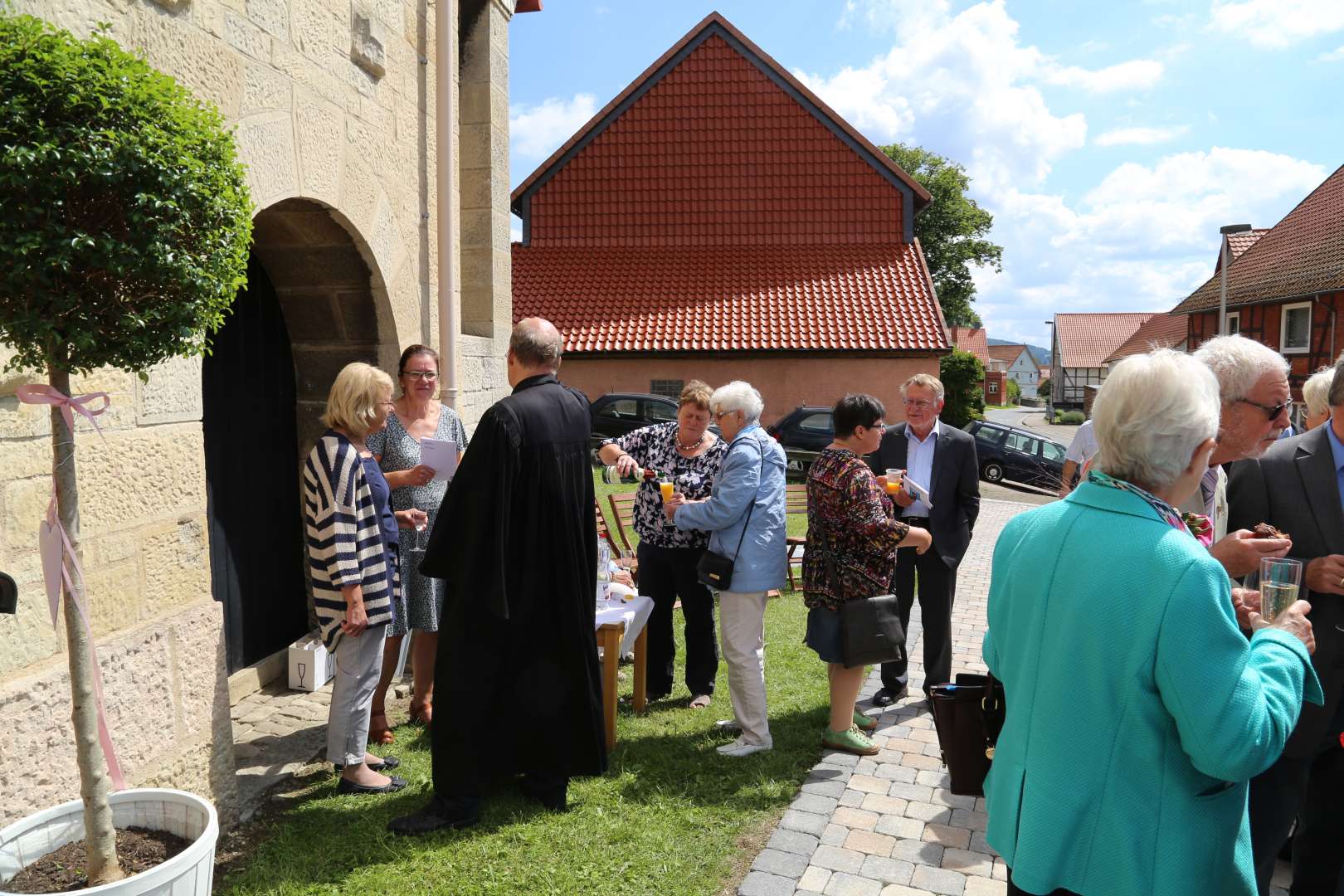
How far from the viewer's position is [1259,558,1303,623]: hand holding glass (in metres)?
2.13

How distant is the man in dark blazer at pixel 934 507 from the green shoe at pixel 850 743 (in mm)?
724

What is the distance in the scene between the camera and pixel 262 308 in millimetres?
5266

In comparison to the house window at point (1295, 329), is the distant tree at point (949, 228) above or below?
above

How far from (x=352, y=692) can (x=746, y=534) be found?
1948 mm

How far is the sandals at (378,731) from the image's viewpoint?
4727 millimetres

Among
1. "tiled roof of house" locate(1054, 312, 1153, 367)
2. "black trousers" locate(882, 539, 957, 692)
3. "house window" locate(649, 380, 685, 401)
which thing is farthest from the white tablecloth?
"tiled roof of house" locate(1054, 312, 1153, 367)

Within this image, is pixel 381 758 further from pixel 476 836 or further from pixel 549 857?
pixel 549 857

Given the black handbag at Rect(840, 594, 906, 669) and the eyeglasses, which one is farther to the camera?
the black handbag at Rect(840, 594, 906, 669)

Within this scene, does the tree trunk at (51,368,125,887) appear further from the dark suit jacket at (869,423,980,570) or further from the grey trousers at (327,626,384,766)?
the dark suit jacket at (869,423,980,570)

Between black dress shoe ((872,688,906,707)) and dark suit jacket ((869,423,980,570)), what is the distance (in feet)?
2.78

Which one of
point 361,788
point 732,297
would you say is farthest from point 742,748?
point 732,297

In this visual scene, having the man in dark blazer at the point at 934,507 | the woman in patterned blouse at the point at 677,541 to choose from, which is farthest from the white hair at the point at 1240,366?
the woman in patterned blouse at the point at 677,541

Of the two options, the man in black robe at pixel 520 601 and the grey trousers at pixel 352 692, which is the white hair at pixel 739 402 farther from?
the grey trousers at pixel 352 692

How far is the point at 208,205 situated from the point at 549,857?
8.64 ft
